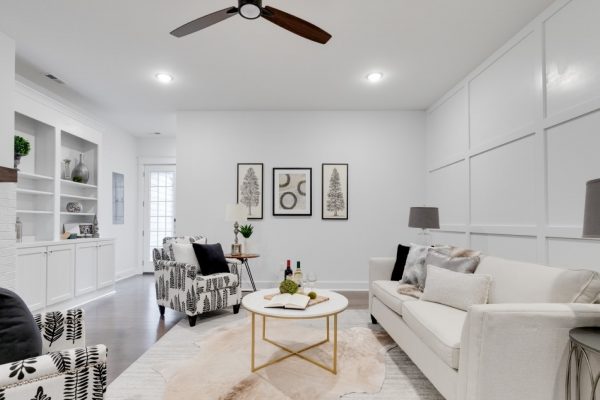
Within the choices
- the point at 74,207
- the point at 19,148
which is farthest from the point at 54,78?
the point at 74,207

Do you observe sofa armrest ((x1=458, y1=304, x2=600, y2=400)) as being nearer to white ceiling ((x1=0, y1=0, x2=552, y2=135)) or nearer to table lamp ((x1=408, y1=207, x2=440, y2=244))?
table lamp ((x1=408, y1=207, x2=440, y2=244))

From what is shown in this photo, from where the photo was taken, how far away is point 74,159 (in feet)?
16.4

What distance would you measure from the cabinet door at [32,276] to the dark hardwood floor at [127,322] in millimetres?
523

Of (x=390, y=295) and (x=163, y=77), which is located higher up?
(x=163, y=77)

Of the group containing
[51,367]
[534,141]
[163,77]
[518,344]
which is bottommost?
[518,344]

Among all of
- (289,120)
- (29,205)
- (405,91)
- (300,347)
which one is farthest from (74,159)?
(405,91)

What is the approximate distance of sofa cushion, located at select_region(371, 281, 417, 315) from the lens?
2.64 meters

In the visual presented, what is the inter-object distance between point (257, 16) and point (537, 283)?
7.90ft

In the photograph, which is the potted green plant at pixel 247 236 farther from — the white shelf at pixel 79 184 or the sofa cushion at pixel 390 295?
the white shelf at pixel 79 184

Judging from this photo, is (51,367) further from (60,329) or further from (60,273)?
(60,273)

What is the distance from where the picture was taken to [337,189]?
507cm

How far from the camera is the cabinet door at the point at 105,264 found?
471 cm

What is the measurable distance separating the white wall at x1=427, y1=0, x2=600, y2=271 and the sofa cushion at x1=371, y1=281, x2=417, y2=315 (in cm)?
115

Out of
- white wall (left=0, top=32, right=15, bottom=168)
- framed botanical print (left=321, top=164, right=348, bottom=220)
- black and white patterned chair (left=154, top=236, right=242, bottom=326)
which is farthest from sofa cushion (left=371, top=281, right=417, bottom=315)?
white wall (left=0, top=32, right=15, bottom=168)
